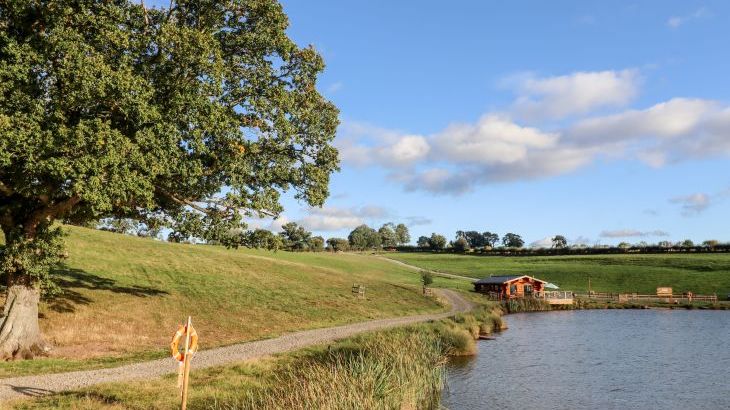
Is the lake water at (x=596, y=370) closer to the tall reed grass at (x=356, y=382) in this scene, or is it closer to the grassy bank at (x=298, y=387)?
the tall reed grass at (x=356, y=382)

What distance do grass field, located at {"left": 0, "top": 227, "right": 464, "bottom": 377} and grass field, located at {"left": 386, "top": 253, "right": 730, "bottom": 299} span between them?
1933 inches

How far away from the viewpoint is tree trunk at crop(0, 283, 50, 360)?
2339 centimetres

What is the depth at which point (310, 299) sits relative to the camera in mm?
50219

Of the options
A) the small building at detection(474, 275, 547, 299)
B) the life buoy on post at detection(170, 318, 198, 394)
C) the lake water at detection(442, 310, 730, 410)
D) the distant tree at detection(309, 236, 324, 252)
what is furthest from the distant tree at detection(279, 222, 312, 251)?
the life buoy on post at detection(170, 318, 198, 394)

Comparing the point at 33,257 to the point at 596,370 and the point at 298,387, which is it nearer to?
the point at 298,387

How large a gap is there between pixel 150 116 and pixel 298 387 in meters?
12.7

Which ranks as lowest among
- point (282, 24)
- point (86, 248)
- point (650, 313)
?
point (650, 313)

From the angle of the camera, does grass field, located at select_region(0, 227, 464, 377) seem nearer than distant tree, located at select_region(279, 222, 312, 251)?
Yes

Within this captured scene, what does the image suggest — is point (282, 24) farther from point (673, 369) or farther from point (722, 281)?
point (722, 281)

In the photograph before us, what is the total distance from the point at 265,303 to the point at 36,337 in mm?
21175

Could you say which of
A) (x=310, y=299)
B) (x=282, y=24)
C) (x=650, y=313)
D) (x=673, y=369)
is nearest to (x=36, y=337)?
(x=282, y=24)

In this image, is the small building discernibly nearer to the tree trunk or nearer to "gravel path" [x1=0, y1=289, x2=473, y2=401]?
"gravel path" [x1=0, y1=289, x2=473, y2=401]

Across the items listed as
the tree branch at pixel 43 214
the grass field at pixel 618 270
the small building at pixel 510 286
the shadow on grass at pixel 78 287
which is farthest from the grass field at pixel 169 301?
the grass field at pixel 618 270

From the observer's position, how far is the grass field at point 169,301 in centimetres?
2738
